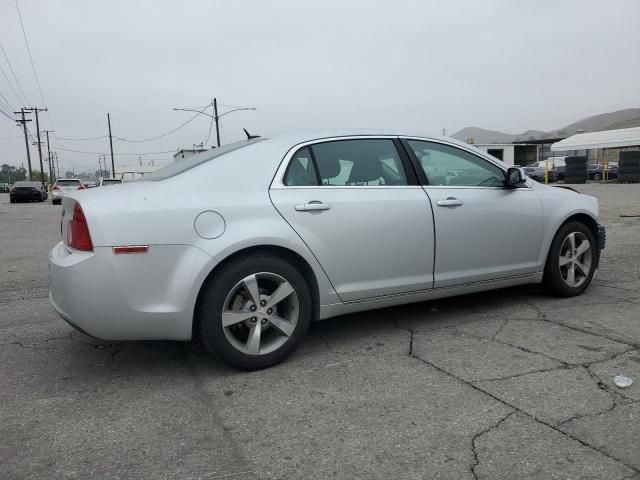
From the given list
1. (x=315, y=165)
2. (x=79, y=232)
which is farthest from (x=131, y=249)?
(x=315, y=165)

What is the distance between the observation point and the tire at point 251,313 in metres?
3.07

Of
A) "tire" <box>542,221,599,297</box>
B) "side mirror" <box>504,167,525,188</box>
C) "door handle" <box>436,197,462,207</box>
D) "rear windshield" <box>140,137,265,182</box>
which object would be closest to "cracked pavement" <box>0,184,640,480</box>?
"tire" <box>542,221,599,297</box>

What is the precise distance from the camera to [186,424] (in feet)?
8.59

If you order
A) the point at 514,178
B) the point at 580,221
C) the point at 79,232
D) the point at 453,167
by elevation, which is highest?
the point at 453,167

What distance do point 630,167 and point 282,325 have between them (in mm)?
29370

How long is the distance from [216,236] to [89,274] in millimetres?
721

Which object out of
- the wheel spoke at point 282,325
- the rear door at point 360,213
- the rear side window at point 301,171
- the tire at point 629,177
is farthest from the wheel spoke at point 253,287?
the tire at point 629,177

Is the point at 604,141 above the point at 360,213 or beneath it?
above

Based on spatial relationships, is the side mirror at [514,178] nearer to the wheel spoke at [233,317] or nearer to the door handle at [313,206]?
the door handle at [313,206]

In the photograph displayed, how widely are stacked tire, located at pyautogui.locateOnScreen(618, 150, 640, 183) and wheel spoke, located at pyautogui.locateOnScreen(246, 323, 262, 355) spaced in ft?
96.3

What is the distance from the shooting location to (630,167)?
27.2m

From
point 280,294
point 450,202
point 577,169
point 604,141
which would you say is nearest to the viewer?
point 280,294

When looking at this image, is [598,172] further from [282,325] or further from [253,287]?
[253,287]

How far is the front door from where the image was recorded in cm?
390
